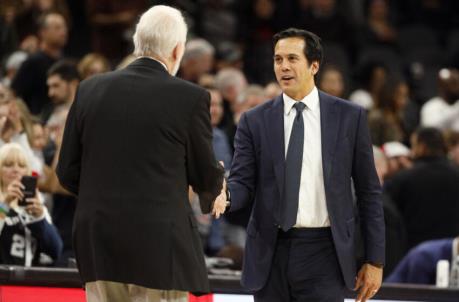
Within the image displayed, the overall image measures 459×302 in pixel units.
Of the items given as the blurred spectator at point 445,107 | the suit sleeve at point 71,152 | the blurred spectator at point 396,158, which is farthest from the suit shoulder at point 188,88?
the blurred spectator at point 445,107

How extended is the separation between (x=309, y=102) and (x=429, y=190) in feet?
14.5

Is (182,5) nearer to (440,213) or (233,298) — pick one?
(440,213)

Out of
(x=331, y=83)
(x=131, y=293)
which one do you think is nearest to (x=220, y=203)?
(x=131, y=293)

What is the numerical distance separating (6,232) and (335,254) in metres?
2.49

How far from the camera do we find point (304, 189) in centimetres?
554

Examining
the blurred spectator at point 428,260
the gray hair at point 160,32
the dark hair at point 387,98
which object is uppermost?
the gray hair at point 160,32

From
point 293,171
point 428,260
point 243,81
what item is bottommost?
point 428,260

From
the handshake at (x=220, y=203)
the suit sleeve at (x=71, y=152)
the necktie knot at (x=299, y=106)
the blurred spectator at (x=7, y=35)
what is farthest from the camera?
the blurred spectator at (x=7, y=35)

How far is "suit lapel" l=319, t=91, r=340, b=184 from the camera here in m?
5.54

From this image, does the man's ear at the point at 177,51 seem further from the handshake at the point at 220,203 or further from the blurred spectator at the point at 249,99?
the blurred spectator at the point at 249,99

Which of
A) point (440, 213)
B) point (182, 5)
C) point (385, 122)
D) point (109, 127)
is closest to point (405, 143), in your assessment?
point (385, 122)

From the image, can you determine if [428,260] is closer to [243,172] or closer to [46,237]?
[46,237]

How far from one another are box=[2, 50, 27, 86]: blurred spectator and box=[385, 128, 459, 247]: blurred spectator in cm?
383

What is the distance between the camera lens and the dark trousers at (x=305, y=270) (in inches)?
213
